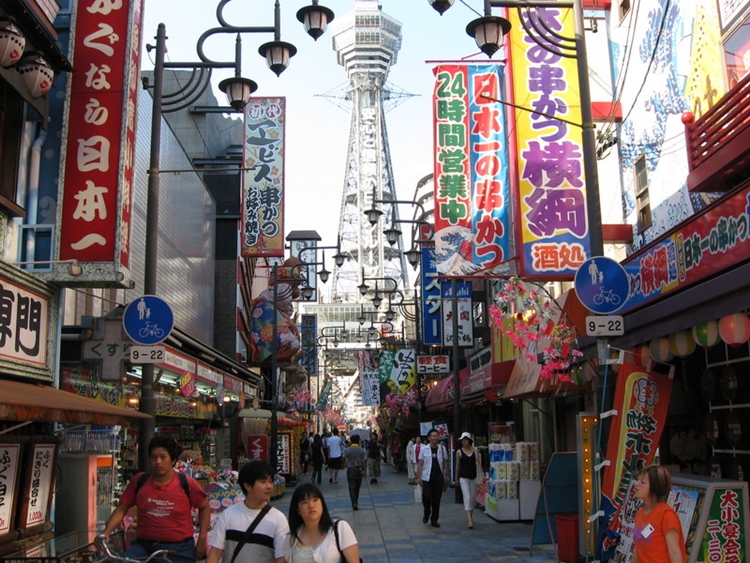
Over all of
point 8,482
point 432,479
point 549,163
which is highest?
point 549,163

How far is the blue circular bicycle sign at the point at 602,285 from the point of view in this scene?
360 inches

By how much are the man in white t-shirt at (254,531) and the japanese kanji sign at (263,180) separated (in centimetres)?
1914

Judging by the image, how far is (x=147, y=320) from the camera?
10320mm

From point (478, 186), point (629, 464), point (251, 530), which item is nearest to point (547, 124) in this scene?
point (478, 186)

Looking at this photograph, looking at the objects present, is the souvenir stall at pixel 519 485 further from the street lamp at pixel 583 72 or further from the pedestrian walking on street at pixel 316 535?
the pedestrian walking on street at pixel 316 535

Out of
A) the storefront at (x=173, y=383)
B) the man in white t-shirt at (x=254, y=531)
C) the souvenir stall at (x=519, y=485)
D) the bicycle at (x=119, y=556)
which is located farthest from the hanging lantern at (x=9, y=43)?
the souvenir stall at (x=519, y=485)

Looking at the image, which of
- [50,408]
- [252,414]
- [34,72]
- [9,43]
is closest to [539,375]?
[50,408]

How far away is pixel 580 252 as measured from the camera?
42.9ft

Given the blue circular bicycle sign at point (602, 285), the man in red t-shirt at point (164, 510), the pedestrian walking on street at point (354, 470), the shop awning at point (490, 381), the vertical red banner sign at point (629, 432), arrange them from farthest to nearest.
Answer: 1. the shop awning at point (490, 381)
2. the pedestrian walking on street at point (354, 470)
3. the blue circular bicycle sign at point (602, 285)
4. the vertical red banner sign at point (629, 432)
5. the man in red t-shirt at point (164, 510)

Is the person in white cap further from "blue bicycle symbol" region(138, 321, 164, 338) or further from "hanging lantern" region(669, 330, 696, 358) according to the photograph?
"hanging lantern" region(669, 330, 696, 358)

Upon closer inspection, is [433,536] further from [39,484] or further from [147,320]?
[39,484]

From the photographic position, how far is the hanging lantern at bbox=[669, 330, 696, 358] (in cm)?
831

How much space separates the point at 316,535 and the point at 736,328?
419 centimetres

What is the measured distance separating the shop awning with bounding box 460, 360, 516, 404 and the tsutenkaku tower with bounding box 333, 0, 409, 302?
141 m
